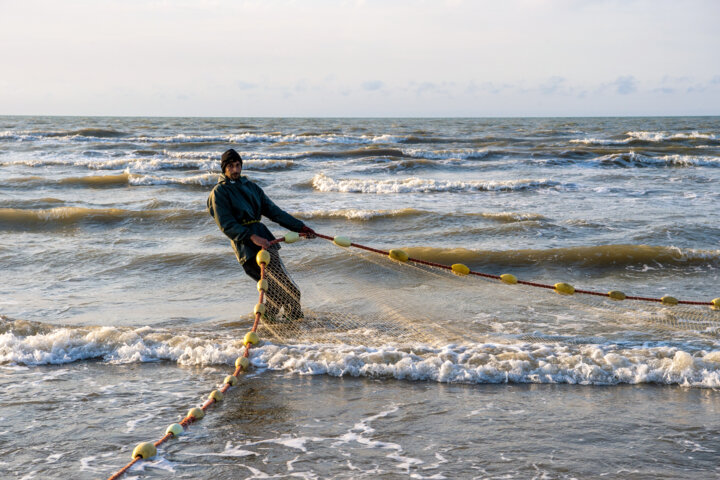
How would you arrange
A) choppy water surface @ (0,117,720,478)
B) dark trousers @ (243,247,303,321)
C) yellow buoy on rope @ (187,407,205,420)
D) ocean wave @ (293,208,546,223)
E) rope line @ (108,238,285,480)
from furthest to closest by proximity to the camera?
ocean wave @ (293,208,546,223), dark trousers @ (243,247,303,321), yellow buoy on rope @ (187,407,205,420), choppy water surface @ (0,117,720,478), rope line @ (108,238,285,480)

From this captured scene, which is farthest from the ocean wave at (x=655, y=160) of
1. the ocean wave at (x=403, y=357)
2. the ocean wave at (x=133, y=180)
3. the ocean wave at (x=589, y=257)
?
the ocean wave at (x=403, y=357)

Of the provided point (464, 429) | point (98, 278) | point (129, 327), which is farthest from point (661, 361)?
point (98, 278)

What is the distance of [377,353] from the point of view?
536 cm

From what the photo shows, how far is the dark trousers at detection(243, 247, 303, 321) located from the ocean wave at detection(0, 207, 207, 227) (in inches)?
290

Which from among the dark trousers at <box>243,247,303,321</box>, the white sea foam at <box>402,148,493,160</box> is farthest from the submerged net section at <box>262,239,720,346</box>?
the white sea foam at <box>402,148,493,160</box>

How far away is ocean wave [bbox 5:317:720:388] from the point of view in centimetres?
500

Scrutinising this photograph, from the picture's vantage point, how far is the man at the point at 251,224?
549 centimetres

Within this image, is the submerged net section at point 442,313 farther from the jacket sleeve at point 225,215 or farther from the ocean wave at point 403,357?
the jacket sleeve at point 225,215

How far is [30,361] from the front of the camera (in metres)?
5.55

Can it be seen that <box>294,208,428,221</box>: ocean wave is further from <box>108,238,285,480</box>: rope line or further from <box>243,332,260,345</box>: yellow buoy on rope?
<box>243,332,260,345</box>: yellow buoy on rope

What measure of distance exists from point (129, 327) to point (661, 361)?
15.5ft

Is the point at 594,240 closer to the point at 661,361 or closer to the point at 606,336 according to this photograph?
the point at 606,336

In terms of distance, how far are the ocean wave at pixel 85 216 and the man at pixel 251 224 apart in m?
7.41

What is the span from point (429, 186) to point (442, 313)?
11.4 meters
